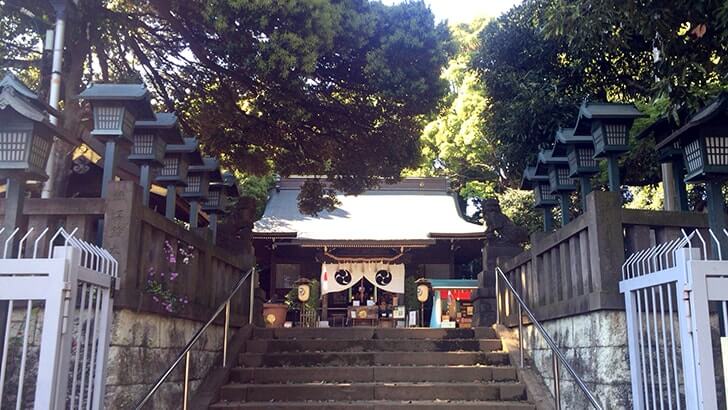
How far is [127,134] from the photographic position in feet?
17.6

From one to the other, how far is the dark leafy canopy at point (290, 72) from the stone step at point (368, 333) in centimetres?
290

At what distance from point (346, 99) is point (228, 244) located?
2732 millimetres

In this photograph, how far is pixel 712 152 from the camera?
436 centimetres

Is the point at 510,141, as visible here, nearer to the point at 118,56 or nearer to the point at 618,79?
the point at 618,79

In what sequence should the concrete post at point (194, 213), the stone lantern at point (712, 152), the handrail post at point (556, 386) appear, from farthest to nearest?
the concrete post at point (194, 213) < the handrail post at point (556, 386) < the stone lantern at point (712, 152)

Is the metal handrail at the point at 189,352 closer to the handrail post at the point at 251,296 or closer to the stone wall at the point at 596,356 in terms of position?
the handrail post at the point at 251,296

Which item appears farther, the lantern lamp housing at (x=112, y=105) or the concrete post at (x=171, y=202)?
the concrete post at (x=171, y=202)

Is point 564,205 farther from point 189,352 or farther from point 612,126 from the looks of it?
point 189,352

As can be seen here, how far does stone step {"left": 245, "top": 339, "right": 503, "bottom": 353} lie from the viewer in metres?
7.47

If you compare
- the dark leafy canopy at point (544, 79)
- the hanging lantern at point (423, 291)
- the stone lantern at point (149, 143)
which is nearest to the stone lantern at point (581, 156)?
the dark leafy canopy at point (544, 79)

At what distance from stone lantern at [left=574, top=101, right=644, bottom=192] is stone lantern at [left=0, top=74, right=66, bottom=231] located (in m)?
4.30

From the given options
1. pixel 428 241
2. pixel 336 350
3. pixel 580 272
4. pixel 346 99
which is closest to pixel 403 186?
pixel 428 241

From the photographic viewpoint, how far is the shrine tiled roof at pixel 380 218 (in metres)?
15.4

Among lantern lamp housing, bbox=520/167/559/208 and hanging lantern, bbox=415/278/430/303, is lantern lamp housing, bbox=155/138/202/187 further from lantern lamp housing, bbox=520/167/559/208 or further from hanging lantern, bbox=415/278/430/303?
hanging lantern, bbox=415/278/430/303
